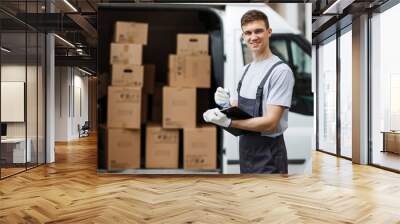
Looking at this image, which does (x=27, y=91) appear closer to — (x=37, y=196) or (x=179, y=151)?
(x=37, y=196)

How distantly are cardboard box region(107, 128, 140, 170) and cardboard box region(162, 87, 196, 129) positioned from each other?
18.3 inches

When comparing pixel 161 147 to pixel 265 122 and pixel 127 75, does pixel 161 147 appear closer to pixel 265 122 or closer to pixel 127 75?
pixel 127 75

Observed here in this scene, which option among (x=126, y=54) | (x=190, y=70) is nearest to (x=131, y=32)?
(x=126, y=54)

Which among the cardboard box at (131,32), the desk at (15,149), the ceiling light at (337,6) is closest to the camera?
the cardboard box at (131,32)

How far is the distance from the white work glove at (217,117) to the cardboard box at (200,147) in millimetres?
93

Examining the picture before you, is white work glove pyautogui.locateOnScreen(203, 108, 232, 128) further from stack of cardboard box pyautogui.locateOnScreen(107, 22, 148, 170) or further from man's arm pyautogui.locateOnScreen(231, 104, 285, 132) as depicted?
stack of cardboard box pyautogui.locateOnScreen(107, 22, 148, 170)

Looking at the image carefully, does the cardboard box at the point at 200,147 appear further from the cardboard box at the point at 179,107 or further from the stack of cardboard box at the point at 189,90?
the cardboard box at the point at 179,107

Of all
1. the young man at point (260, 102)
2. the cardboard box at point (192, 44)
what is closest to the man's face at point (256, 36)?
the young man at point (260, 102)

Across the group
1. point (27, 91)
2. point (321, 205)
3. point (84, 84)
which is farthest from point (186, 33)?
point (84, 84)

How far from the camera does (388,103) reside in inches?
259

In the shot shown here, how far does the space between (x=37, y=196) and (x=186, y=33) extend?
266cm

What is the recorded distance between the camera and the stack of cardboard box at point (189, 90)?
16.5 feet

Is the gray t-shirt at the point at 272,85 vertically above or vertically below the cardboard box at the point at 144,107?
above

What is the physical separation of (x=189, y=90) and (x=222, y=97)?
1.42 ft
